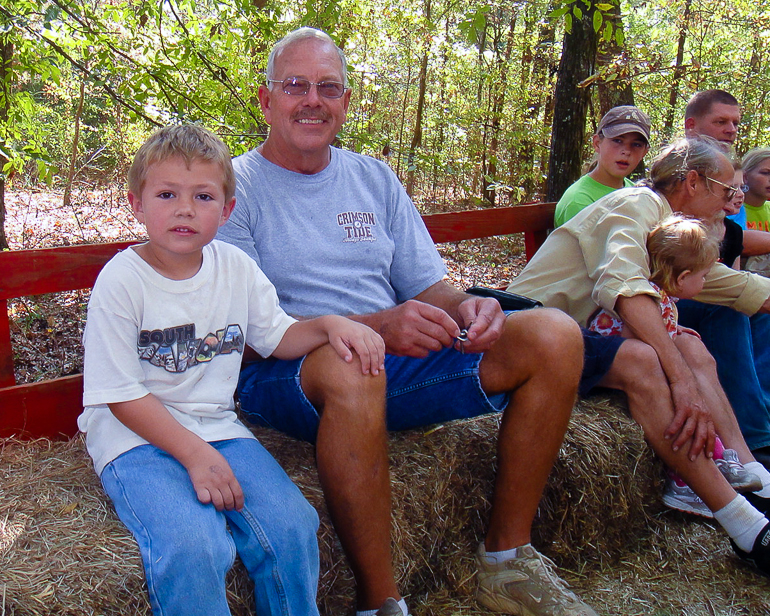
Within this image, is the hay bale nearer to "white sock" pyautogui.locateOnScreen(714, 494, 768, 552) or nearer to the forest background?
"white sock" pyautogui.locateOnScreen(714, 494, 768, 552)

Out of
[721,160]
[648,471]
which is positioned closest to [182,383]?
[648,471]

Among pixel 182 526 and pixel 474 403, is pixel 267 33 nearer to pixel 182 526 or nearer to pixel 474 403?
pixel 474 403

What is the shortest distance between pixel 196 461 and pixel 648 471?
198 centimetres

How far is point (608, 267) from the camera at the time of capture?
273 cm

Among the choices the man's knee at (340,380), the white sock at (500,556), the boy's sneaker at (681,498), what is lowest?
the boy's sneaker at (681,498)

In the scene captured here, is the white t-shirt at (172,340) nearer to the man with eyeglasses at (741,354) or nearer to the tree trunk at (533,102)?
the man with eyeglasses at (741,354)

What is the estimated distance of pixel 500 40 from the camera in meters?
12.5

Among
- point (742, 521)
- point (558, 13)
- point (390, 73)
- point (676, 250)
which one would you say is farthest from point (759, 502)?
point (390, 73)

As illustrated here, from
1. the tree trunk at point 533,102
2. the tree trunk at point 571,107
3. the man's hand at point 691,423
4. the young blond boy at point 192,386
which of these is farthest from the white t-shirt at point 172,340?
the tree trunk at point 533,102

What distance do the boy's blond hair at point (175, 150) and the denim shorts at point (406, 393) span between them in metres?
0.65

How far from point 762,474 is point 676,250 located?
97 centimetres

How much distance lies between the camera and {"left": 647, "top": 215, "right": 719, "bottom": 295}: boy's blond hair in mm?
2801

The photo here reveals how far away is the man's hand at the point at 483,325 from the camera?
2.07 meters

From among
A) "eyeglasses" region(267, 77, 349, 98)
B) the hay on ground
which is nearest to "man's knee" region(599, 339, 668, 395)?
Result: the hay on ground
